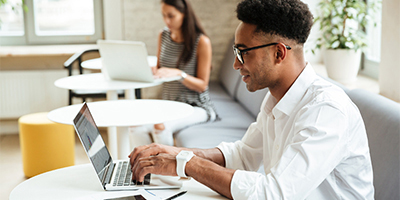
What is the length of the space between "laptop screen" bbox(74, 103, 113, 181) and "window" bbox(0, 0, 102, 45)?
3.44 m

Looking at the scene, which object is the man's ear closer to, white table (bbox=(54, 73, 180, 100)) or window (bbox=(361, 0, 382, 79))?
white table (bbox=(54, 73, 180, 100))

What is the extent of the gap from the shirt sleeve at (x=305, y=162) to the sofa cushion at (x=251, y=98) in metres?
1.72

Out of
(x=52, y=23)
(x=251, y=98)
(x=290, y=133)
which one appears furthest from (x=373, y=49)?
(x=52, y=23)

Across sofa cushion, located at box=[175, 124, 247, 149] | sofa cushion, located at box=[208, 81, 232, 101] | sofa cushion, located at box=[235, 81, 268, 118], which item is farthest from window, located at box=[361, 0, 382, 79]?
sofa cushion, located at box=[208, 81, 232, 101]

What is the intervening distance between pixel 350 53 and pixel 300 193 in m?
1.81

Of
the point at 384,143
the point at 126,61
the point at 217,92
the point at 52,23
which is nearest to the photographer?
the point at 384,143

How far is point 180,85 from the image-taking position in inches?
120

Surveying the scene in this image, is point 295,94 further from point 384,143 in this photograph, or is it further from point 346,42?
point 346,42

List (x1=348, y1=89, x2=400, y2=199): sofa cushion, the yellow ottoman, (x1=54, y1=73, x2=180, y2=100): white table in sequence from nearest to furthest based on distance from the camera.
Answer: (x1=348, y1=89, x2=400, y2=199): sofa cushion → (x1=54, y1=73, x2=180, y2=100): white table → the yellow ottoman

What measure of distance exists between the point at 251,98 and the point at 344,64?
0.74m

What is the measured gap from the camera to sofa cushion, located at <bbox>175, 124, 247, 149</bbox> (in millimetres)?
2512

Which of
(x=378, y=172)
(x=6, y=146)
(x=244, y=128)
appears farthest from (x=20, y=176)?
(x=378, y=172)

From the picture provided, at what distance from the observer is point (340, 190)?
1202mm

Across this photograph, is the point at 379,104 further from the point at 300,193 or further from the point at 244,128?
the point at 244,128
